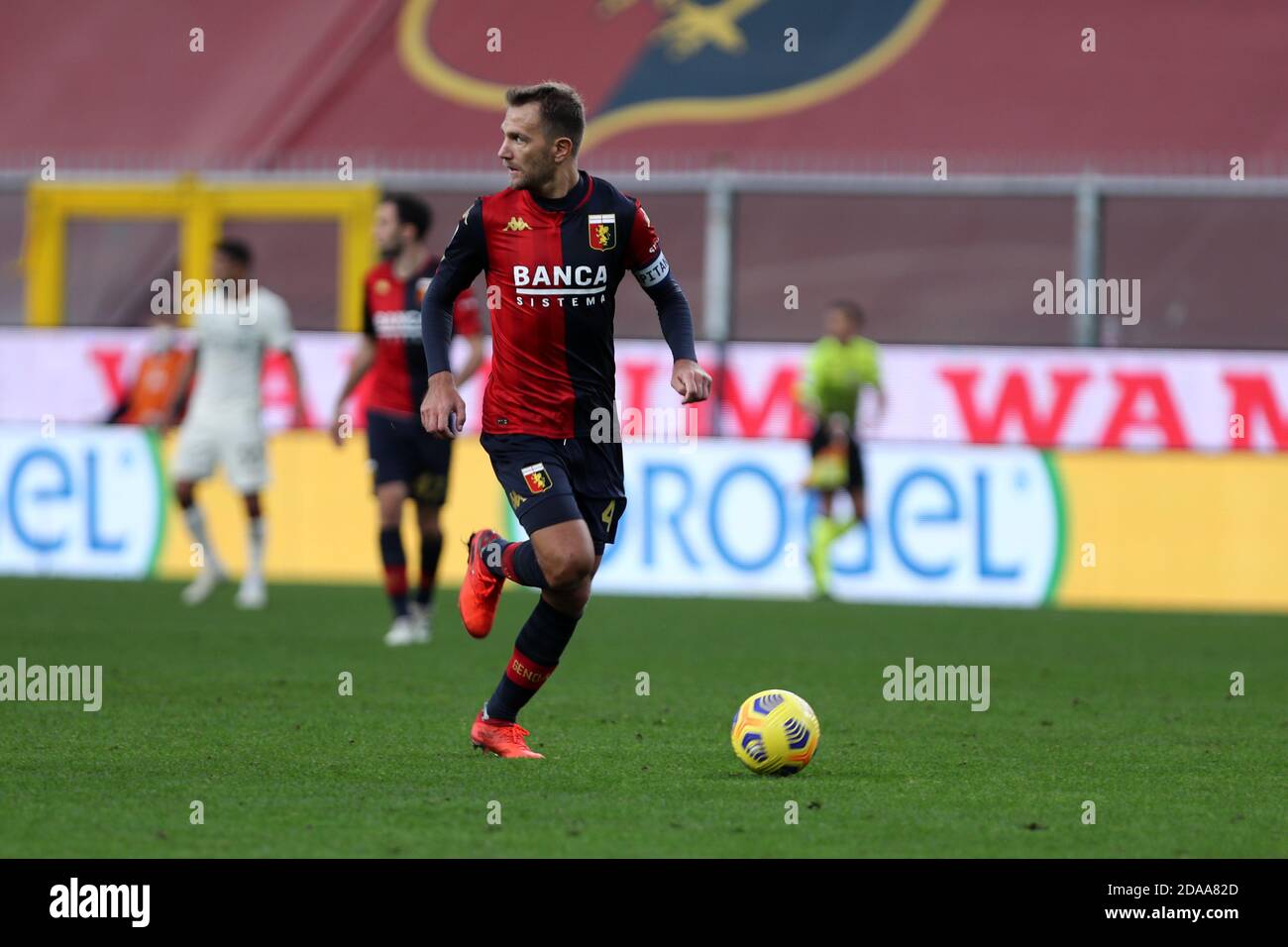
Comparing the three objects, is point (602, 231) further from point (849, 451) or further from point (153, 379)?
point (153, 379)

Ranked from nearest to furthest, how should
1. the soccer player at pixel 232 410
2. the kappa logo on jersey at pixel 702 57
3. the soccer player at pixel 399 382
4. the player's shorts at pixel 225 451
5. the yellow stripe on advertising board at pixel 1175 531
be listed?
the soccer player at pixel 399 382
the soccer player at pixel 232 410
the player's shorts at pixel 225 451
the yellow stripe on advertising board at pixel 1175 531
the kappa logo on jersey at pixel 702 57

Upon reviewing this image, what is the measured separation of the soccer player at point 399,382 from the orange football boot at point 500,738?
4306 mm

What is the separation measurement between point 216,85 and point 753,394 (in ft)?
39.3

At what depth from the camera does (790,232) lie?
2438cm

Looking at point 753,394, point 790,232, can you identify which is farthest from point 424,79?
point 753,394

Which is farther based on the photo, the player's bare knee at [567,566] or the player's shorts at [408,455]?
the player's shorts at [408,455]

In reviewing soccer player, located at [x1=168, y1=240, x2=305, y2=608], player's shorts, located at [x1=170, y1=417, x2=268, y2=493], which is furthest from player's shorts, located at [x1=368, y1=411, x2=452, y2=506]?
player's shorts, located at [x1=170, y1=417, x2=268, y2=493]

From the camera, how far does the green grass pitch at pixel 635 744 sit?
6152mm

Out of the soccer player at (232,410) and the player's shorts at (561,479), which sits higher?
the soccer player at (232,410)

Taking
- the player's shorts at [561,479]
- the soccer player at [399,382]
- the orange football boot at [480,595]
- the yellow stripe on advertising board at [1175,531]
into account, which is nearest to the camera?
the player's shorts at [561,479]

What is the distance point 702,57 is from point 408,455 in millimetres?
15079

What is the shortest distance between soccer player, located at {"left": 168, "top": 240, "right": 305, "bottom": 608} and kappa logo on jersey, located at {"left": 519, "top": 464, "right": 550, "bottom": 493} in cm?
759

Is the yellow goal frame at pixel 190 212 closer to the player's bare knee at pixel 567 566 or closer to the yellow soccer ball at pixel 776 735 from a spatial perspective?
the player's bare knee at pixel 567 566

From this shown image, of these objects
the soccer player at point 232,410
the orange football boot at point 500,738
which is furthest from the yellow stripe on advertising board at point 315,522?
the orange football boot at point 500,738
